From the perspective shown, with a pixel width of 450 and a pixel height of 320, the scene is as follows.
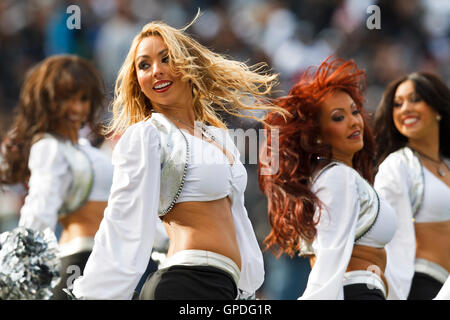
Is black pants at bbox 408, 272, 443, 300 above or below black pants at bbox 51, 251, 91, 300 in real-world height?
below

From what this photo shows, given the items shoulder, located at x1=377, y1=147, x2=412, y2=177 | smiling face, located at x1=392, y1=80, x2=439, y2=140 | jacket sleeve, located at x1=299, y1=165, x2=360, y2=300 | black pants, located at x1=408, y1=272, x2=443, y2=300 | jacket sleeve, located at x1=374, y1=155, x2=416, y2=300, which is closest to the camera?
jacket sleeve, located at x1=299, y1=165, x2=360, y2=300

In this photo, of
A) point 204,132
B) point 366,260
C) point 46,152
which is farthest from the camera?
point 46,152

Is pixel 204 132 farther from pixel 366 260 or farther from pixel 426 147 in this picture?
pixel 426 147

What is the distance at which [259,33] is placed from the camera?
29.8 ft

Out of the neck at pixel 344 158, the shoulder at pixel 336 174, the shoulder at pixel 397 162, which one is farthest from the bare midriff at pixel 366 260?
the shoulder at pixel 397 162

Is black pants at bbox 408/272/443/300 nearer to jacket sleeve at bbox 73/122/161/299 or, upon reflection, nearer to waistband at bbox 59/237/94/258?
waistband at bbox 59/237/94/258

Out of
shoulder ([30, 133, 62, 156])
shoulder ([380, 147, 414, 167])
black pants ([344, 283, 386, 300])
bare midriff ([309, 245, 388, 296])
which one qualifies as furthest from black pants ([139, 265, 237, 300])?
shoulder ([30, 133, 62, 156])

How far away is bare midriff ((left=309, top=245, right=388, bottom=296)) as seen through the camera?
4.26m

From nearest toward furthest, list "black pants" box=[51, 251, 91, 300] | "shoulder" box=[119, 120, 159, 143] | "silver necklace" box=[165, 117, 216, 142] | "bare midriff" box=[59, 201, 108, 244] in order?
"shoulder" box=[119, 120, 159, 143] < "silver necklace" box=[165, 117, 216, 142] < "black pants" box=[51, 251, 91, 300] < "bare midriff" box=[59, 201, 108, 244]

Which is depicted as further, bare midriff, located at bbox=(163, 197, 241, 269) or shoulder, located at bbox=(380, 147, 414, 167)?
shoulder, located at bbox=(380, 147, 414, 167)

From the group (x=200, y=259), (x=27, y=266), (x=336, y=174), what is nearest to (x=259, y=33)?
(x=336, y=174)

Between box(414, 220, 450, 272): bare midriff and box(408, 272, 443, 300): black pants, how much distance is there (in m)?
0.11

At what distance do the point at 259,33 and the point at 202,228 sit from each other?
5929mm

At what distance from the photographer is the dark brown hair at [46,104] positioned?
5582mm
